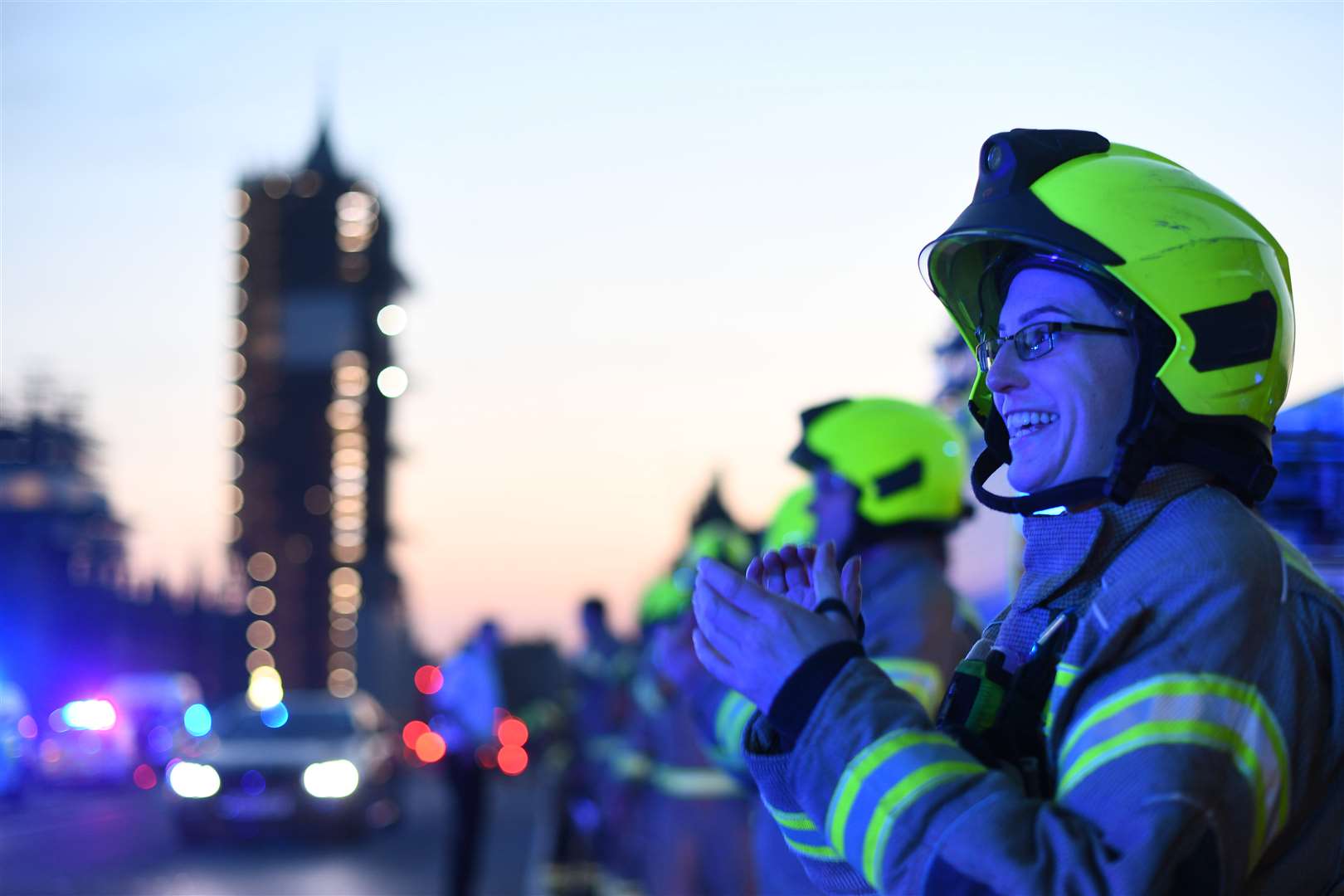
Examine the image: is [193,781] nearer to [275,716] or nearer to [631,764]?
[275,716]

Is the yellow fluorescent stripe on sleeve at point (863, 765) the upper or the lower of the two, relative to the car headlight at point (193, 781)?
upper

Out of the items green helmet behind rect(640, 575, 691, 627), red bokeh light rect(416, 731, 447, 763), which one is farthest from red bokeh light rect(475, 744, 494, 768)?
green helmet behind rect(640, 575, 691, 627)

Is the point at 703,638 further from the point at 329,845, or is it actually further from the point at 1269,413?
the point at 329,845

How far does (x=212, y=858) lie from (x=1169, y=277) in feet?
52.2

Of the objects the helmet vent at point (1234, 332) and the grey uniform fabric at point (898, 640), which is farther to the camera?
the grey uniform fabric at point (898, 640)

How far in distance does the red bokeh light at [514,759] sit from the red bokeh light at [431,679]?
2.85ft

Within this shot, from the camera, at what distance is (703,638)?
8.01 feet

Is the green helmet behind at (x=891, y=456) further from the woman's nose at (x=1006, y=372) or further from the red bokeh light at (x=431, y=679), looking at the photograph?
the red bokeh light at (x=431, y=679)

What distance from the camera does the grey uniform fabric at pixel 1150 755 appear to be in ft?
6.62

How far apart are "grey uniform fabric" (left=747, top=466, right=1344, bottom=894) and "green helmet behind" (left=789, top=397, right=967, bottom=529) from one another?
2837mm

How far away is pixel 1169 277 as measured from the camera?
242 centimetres

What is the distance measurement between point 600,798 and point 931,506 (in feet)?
38.9

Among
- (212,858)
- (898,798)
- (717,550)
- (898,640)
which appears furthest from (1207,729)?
(212,858)

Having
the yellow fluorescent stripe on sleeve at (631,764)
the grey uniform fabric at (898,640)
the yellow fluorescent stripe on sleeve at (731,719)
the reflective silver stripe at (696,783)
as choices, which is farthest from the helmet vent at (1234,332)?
the yellow fluorescent stripe on sleeve at (631,764)
